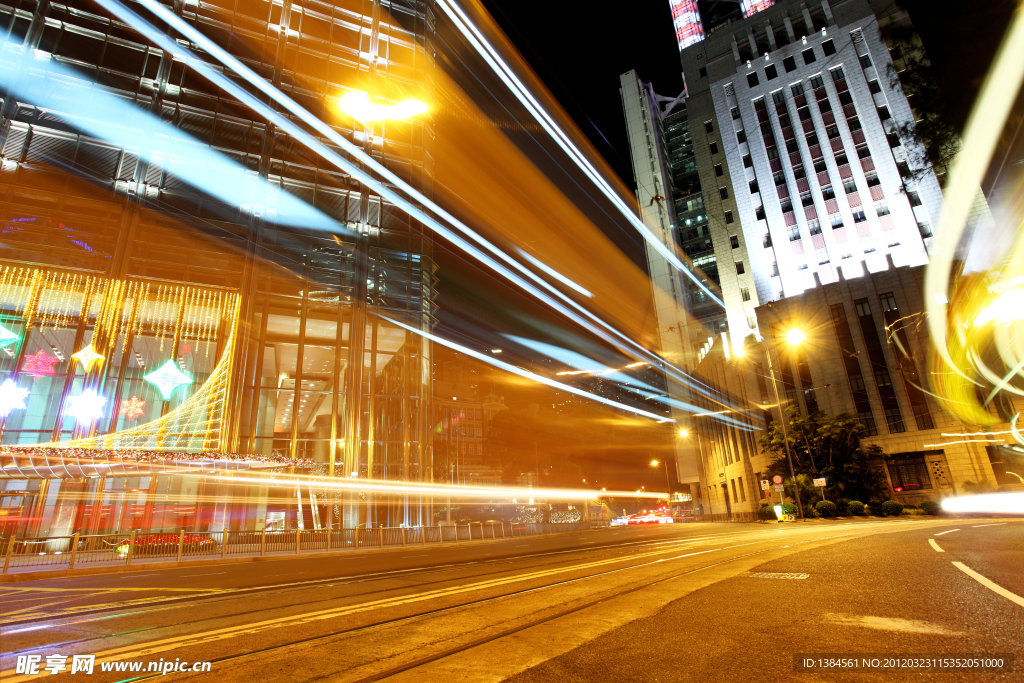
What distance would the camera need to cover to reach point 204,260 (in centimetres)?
2998

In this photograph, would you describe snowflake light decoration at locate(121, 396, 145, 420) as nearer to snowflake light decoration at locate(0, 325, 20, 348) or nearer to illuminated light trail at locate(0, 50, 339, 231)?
snowflake light decoration at locate(0, 325, 20, 348)

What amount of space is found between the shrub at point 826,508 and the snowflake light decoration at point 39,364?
1891 inches

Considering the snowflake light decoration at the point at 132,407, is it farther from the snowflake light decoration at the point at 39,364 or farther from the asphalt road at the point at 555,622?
the asphalt road at the point at 555,622

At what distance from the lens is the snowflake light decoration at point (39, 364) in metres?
25.0

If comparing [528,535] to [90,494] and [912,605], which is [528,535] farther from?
[912,605]

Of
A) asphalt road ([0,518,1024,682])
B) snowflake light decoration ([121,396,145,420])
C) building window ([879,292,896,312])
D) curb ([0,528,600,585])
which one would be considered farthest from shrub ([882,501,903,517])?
snowflake light decoration ([121,396,145,420])

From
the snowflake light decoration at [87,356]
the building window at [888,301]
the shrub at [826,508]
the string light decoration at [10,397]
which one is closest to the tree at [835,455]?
the shrub at [826,508]

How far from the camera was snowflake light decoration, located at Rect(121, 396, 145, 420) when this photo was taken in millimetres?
26328

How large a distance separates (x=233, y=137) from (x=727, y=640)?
3751 centimetres

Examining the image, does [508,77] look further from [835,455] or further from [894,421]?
[894,421]

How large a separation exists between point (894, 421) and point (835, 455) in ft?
35.6

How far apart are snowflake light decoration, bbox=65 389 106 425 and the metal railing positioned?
6.80m

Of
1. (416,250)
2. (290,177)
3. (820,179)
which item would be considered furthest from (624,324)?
(290,177)

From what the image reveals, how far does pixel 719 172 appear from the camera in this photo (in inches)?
3088
